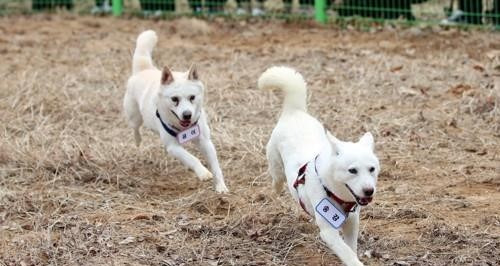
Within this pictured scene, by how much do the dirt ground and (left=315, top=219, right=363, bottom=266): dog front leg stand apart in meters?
0.37

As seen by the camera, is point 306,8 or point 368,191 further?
point 306,8

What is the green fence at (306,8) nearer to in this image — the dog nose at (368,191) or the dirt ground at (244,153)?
the dirt ground at (244,153)

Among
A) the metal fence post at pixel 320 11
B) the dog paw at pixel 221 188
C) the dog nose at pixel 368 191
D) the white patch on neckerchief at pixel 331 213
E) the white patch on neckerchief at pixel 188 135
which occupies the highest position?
the metal fence post at pixel 320 11

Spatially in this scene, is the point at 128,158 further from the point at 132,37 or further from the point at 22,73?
the point at 132,37

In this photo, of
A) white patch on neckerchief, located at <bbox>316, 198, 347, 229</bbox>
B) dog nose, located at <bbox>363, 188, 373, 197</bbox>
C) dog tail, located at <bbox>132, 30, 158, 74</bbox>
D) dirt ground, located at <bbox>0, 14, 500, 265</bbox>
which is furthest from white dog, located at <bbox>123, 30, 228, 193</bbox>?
dog nose, located at <bbox>363, 188, 373, 197</bbox>

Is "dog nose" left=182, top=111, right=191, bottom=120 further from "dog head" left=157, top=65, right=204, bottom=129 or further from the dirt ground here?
the dirt ground

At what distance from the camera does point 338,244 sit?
12.4 ft

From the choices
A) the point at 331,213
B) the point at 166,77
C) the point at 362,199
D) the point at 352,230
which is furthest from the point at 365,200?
the point at 166,77

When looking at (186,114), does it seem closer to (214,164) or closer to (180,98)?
(180,98)

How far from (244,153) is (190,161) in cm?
71

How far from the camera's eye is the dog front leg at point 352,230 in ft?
12.9

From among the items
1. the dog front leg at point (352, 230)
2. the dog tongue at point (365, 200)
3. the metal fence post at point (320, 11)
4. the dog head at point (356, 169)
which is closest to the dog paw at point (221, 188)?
the dog front leg at point (352, 230)

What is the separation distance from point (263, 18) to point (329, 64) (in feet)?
10.1

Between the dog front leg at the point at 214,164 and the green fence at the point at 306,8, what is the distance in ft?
17.7
